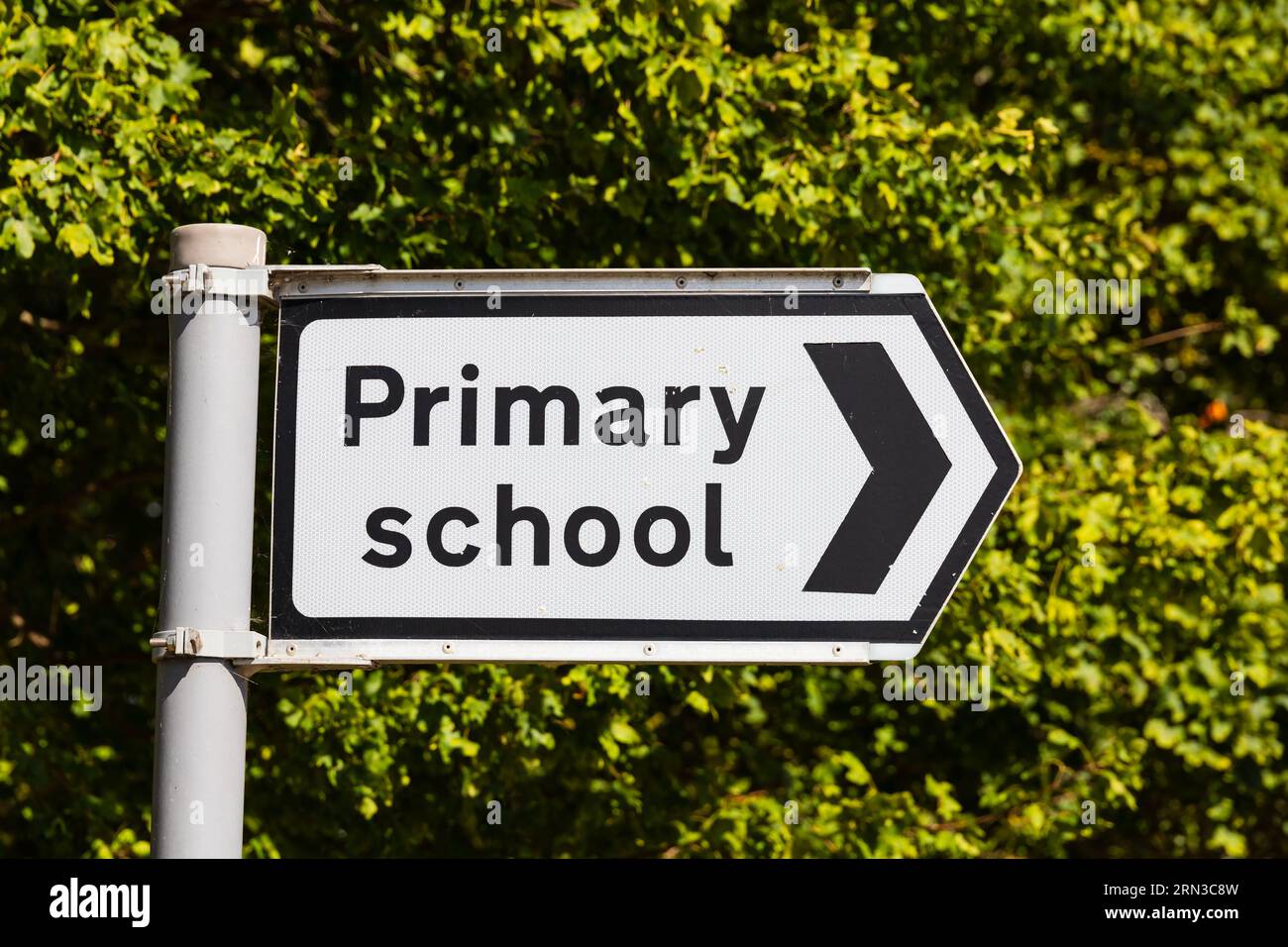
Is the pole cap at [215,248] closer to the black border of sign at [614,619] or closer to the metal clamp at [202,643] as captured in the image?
the black border of sign at [614,619]

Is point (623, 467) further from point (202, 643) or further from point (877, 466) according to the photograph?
point (202, 643)

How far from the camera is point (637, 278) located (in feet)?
5.57

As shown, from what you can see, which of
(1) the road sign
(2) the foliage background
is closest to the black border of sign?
(1) the road sign

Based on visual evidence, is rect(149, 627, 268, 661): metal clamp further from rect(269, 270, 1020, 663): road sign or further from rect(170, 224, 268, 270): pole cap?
rect(170, 224, 268, 270): pole cap

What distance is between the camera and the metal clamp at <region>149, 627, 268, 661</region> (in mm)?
1527

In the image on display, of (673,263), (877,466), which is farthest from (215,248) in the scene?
(673,263)

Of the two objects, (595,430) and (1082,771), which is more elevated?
(595,430)

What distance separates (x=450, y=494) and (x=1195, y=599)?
406cm

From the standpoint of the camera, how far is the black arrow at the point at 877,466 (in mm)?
1618

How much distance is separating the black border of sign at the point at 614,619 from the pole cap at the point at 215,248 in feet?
0.25

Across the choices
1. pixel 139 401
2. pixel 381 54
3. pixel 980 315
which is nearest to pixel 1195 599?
pixel 980 315

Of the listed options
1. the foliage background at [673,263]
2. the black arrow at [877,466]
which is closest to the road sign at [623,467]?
the black arrow at [877,466]

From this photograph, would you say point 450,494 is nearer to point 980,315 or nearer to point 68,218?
point 68,218

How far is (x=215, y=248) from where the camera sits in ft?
5.39
